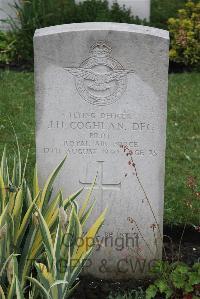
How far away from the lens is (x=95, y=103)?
3967 mm

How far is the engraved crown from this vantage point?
12.6 feet

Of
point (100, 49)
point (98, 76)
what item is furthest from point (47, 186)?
point (100, 49)

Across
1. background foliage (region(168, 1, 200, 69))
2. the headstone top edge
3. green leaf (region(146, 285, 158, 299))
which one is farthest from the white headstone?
background foliage (region(168, 1, 200, 69))

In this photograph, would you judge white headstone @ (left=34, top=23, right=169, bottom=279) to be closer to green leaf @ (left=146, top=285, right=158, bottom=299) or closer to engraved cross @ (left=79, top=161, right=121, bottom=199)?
engraved cross @ (left=79, top=161, right=121, bottom=199)

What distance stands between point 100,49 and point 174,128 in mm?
2980

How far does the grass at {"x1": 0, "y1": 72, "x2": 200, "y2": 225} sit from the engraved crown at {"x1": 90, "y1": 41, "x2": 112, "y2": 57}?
1.49m

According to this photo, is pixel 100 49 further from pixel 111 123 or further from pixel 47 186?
pixel 47 186

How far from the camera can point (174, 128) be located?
6719mm

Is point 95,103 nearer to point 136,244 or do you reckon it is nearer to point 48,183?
point 48,183

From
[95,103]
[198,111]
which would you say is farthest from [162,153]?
[198,111]

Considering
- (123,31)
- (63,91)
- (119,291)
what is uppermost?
(123,31)

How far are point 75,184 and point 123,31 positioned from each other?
95 cm

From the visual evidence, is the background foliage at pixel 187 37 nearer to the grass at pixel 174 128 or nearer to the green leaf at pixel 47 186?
the grass at pixel 174 128

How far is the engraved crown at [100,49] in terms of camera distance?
383 centimetres
